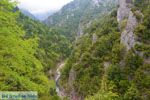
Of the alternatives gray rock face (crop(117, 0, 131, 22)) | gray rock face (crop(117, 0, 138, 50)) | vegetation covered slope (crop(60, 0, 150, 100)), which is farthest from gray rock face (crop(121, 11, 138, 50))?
gray rock face (crop(117, 0, 131, 22))

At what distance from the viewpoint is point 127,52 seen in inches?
3295

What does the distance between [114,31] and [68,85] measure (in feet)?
64.5

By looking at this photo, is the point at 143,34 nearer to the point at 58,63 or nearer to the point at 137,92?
the point at 137,92

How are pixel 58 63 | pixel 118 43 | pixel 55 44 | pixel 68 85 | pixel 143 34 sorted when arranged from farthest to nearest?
pixel 55 44
pixel 58 63
pixel 68 85
pixel 118 43
pixel 143 34

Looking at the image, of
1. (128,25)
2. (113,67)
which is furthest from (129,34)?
(113,67)

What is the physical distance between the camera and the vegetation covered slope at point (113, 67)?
2896 inches

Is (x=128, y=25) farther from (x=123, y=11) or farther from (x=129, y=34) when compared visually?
(x=123, y=11)

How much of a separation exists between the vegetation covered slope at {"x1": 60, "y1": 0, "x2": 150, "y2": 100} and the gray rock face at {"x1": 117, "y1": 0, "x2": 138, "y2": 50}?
1086mm

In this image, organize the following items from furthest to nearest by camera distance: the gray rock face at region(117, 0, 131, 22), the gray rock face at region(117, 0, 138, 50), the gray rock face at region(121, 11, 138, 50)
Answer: the gray rock face at region(117, 0, 131, 22) < the gray rock face at region(117, 0, 138, 50) < the gray rock face at region(121, 11, 138, 50)

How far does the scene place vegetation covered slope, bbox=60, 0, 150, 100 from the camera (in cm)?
→ 7356

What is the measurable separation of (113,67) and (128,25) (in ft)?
41.2

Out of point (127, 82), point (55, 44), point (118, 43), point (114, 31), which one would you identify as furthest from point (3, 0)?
point (55, 44)

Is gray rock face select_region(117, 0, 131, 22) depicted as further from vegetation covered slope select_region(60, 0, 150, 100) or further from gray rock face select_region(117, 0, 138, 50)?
vegetation covered slope select_region(60, 0, 150, 100)

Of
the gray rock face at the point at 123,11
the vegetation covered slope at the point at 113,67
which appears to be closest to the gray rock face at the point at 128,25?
the gray rock face at the point at 123,11
